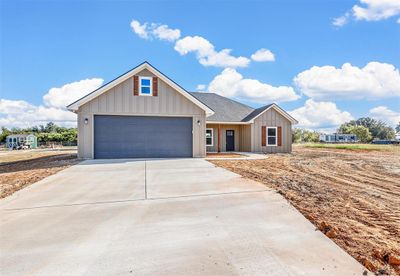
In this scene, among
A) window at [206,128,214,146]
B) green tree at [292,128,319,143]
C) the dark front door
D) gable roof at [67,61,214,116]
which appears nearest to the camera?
gable roof at [67,61,214,116]

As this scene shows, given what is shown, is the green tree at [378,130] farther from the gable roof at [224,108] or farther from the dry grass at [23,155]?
the dry grass at [23,155]

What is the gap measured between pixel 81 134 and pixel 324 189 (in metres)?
11.2

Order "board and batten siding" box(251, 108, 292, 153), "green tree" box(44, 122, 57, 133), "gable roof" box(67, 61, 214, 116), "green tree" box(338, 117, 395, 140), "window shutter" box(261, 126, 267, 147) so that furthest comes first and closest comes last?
"green tree" box(338, 117, 395, 140)
"green tree" box(44, 122, 57, 133)
"window shutter" box(261, 126, 267, 147)
"board and batten siding" box(251, 108, 292, 153)
"gable roof" box(67, 61, 214, 116)

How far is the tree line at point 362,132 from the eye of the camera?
52938 millimetres

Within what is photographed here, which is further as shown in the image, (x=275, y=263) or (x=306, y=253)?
(x=306, y=253)

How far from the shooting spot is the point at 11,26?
36.5 feet

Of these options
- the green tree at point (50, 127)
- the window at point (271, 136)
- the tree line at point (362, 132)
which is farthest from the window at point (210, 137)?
the green tree at point (50, 127)

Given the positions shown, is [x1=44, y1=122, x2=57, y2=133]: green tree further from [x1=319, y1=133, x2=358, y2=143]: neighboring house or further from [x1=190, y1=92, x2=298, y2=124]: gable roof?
[x1=319, y1=133, x2=358, y2=143]: neighboring house

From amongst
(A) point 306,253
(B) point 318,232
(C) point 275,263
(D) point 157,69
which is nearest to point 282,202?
(B) point 318,232

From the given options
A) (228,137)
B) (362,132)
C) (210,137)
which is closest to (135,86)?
(210,137)

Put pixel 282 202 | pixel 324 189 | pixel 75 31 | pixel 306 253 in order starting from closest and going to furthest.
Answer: pixel 306 253 → pixel 282 202 → pixel 324 189 → pixel 75 31

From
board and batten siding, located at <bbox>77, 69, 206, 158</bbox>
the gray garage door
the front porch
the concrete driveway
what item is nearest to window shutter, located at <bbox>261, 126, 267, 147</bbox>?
the front porch

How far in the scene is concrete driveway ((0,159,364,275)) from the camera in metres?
2.54

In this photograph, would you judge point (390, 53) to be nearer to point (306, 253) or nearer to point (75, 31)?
point (306, 253)
